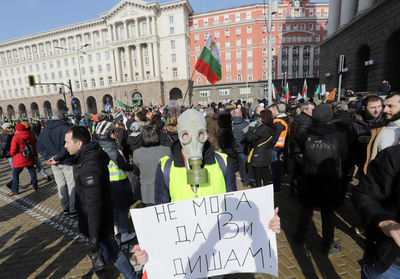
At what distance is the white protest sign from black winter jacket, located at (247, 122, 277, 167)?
282cm

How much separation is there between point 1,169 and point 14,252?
8.19 metres

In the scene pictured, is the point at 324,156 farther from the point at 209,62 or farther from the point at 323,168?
the point at 209,62

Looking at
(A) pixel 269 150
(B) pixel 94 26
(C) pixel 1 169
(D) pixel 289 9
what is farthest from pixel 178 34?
(A) pixel 269 150

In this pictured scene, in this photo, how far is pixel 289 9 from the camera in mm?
45469

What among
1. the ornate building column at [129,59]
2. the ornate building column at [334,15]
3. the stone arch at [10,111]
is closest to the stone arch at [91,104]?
the ornate building column at [129,59]

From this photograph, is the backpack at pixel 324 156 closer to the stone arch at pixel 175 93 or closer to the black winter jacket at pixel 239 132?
the black winter jacket at pixel 239 132

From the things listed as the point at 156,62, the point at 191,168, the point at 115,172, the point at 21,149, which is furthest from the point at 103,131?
the point at 156,62

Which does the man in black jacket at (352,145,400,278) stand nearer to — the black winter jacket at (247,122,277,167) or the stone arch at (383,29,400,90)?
the black winter jacket at (247,122,277,167)

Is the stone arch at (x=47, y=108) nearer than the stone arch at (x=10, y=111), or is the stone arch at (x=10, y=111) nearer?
the stone arch at (x=47, y=108)

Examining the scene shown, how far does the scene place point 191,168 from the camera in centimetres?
178

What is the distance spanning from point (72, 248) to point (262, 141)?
3978 millimetres

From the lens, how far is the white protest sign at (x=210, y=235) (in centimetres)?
Result: 163

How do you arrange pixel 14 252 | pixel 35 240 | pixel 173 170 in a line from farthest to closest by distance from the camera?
pixel 35 240
pixel 14 252
pixel 173 170

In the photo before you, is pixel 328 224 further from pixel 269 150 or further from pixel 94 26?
pixel 94 26
